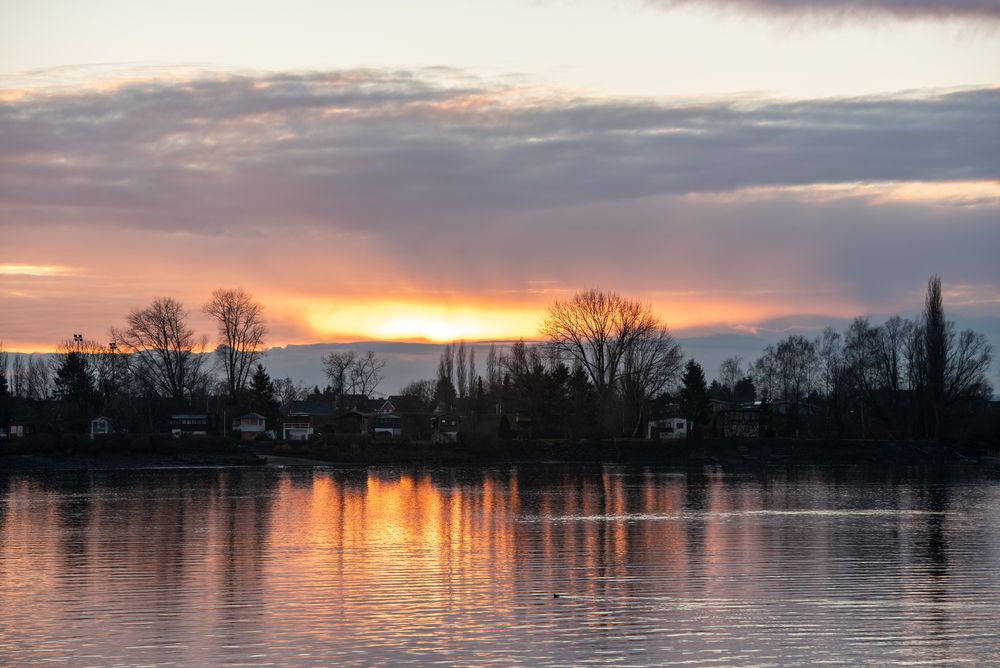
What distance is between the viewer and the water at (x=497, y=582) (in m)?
19.3

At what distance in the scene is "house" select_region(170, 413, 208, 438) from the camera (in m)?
111

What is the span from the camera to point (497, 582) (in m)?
26.5

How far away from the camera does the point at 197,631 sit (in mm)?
20625

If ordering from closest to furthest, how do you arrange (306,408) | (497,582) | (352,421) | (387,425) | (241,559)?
(497,582), (241,559), (306,408), (387,425), (352,421)

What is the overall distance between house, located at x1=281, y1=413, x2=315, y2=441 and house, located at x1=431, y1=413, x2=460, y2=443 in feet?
44.7

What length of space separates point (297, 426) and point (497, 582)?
9804cm

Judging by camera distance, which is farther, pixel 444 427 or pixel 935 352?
pixel 444 427

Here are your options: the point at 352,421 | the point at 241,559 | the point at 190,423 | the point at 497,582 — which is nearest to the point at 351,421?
the point at 352,421

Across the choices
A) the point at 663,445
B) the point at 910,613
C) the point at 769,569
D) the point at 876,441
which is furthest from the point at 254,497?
the point at 876,441

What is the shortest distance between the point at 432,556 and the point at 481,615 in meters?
9.63

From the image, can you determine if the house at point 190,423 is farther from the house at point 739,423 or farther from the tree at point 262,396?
the house at point 739,423

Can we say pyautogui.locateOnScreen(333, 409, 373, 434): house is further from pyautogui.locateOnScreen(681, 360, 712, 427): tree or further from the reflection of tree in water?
the reflection of tree in water

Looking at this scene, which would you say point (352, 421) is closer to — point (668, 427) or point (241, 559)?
point (668, 427)

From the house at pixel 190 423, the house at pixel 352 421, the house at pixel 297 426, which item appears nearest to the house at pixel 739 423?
the house at pixel 352 421
